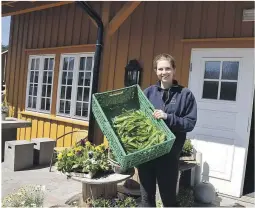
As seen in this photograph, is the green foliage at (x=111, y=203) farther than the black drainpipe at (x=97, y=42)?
No

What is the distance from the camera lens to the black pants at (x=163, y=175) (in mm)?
2576

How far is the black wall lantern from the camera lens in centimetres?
566

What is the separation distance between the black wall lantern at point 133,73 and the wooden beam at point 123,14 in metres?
0.71

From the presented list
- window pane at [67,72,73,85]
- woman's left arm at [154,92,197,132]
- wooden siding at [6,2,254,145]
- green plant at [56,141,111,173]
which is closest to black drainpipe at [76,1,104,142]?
wooden siding at [6,2,254,145]

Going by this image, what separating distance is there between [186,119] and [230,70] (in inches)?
A: 97.5

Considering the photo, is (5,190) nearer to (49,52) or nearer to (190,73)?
(190,73)

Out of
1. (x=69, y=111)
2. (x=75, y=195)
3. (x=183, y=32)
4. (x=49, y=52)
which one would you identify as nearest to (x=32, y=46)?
(x=49, y=52)

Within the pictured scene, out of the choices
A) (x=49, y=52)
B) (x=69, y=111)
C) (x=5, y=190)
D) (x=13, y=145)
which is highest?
(x=49, y=52)

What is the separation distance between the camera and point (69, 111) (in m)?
7.04

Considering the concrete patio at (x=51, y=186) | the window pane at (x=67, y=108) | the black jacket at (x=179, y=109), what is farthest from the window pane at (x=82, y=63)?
the black jacket at (x=179, y=109)

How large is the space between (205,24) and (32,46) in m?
4.70

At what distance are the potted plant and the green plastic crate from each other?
2.47 feet

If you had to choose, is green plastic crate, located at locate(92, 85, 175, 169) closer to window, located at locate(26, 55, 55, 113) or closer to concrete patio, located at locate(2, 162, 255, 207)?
concrete patio, located at locate(2, 162, 255, 207)

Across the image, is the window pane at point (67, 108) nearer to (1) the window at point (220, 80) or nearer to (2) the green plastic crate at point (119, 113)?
(1) the window at point (220, 80)
